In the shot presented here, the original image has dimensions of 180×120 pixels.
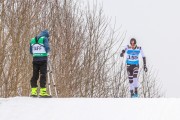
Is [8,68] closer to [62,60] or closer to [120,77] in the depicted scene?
[62,60]

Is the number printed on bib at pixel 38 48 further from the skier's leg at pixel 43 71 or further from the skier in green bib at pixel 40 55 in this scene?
the skier's leg at pixel 43 71

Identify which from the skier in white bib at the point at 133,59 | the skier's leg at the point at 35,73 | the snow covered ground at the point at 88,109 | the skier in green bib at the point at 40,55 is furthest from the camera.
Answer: the skier in white bib at the point at 133,59

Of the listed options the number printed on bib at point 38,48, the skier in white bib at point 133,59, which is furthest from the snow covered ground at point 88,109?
the skier in white bib at point 133,59

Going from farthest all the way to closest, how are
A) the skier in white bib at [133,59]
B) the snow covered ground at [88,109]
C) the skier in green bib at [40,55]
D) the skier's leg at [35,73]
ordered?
1. the skier in white bib at [133,59]
2. the skier's leg at [35,73]
3. the skier in green bib at [40,55]
4. the snow covered ground at [88,109]

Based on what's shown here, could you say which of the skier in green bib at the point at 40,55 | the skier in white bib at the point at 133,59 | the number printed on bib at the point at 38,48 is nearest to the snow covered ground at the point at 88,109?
the skier in green bib at the point at 40,55

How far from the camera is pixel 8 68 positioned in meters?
21.3

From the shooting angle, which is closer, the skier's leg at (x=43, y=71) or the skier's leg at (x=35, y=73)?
the skier's leg at (x=43, y=71)

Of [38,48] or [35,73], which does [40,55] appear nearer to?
[38,48]

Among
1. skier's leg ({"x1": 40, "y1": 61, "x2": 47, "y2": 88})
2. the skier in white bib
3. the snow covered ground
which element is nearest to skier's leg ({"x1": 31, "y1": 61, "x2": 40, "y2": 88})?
skier's leg ({"x1": 40, "y1": 61, "x2": 47, "y2": 88})

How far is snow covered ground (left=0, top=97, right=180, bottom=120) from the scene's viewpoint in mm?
9109

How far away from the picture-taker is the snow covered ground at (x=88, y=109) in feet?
29.9

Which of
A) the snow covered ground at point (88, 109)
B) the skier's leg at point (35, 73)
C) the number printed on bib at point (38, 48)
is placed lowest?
the snow covered ground at point (88, 109)

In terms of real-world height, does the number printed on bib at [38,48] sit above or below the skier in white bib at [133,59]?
above

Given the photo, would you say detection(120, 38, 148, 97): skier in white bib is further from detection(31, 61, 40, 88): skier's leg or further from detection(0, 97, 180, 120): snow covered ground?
detection(31, 61, 40, 88): skier's leg
